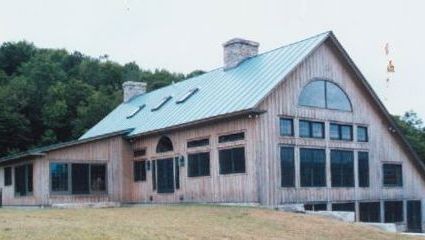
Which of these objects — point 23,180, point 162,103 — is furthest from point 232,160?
point 23,180

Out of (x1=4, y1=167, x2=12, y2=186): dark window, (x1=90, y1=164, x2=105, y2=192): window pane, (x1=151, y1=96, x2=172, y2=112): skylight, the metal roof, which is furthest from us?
(x1=4, y1=167, x2=12, y2=186): dark window

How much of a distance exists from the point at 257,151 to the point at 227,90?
4705 mm

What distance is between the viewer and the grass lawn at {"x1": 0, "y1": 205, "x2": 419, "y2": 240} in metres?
15.1

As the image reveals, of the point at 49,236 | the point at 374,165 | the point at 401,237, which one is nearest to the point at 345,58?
the point at 374,165

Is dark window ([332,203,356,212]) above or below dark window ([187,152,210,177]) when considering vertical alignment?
below

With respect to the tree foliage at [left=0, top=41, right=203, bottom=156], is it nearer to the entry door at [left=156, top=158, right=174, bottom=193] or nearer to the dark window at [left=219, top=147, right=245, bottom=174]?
the entry door at [left=156, top=158, right=174, bottom=193]

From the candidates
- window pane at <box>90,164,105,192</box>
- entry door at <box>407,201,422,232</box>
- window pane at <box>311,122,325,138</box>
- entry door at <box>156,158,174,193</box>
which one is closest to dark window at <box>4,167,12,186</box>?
window pane at <box>90,164,105,192</box>

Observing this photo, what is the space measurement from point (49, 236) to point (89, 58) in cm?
6927

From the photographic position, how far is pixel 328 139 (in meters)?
27.0

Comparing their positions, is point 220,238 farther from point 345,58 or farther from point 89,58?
point 89,58

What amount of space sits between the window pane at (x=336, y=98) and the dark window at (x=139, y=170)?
9950mm

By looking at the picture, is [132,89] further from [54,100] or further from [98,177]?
[54,100]

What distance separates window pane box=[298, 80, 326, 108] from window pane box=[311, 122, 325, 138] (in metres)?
0.83

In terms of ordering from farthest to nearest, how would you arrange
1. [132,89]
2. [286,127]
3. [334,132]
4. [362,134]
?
[132,89] → [362,134] → [334,132] → [286,127]
